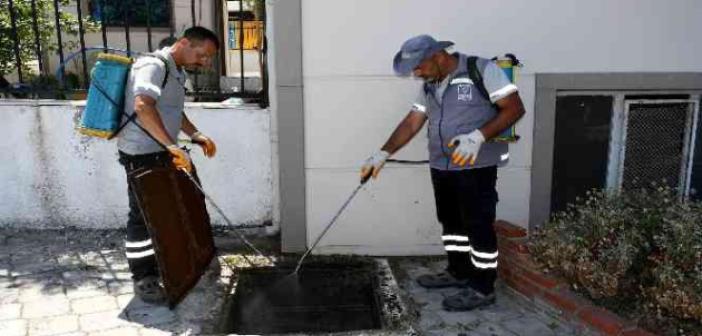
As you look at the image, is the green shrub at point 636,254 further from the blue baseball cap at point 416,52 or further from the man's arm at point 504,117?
the blue baseball cap at point 416,52

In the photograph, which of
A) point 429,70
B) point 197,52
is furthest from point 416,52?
point 197,52

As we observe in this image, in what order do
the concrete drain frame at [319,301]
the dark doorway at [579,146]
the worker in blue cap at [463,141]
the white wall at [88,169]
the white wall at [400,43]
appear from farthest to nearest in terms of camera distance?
1. the white wall at [88,169]
2. the dark doorway at [579,146]
3. the white wall at [400,43]
4. the concrete drain frame at [319,301]
5. the worker in blue cap at [463,141]

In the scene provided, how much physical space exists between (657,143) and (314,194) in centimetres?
292

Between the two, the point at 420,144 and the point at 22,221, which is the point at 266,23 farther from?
the point at 22,221

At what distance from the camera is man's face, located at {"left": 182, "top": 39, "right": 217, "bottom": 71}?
13.1 feet

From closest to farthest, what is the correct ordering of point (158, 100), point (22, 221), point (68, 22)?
point (158, 100) → point (22, 221) → point (68, 22)

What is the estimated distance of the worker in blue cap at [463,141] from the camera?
3.67 m

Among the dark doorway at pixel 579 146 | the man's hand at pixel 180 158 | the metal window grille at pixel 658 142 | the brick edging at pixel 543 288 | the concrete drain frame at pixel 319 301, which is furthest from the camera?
the metal window grille at pixel 658 142

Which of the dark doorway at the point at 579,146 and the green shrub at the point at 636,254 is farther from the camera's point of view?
the dark doorway at the point at 579,146

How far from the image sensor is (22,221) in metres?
5.40

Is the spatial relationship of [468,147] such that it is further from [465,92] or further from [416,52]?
[416,52]

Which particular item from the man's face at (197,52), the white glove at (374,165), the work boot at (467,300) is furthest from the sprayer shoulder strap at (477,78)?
the man's face at (197,52)

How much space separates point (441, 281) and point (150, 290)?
201 centimetres

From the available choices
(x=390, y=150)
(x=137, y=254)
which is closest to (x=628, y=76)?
(x=390, y=150)
